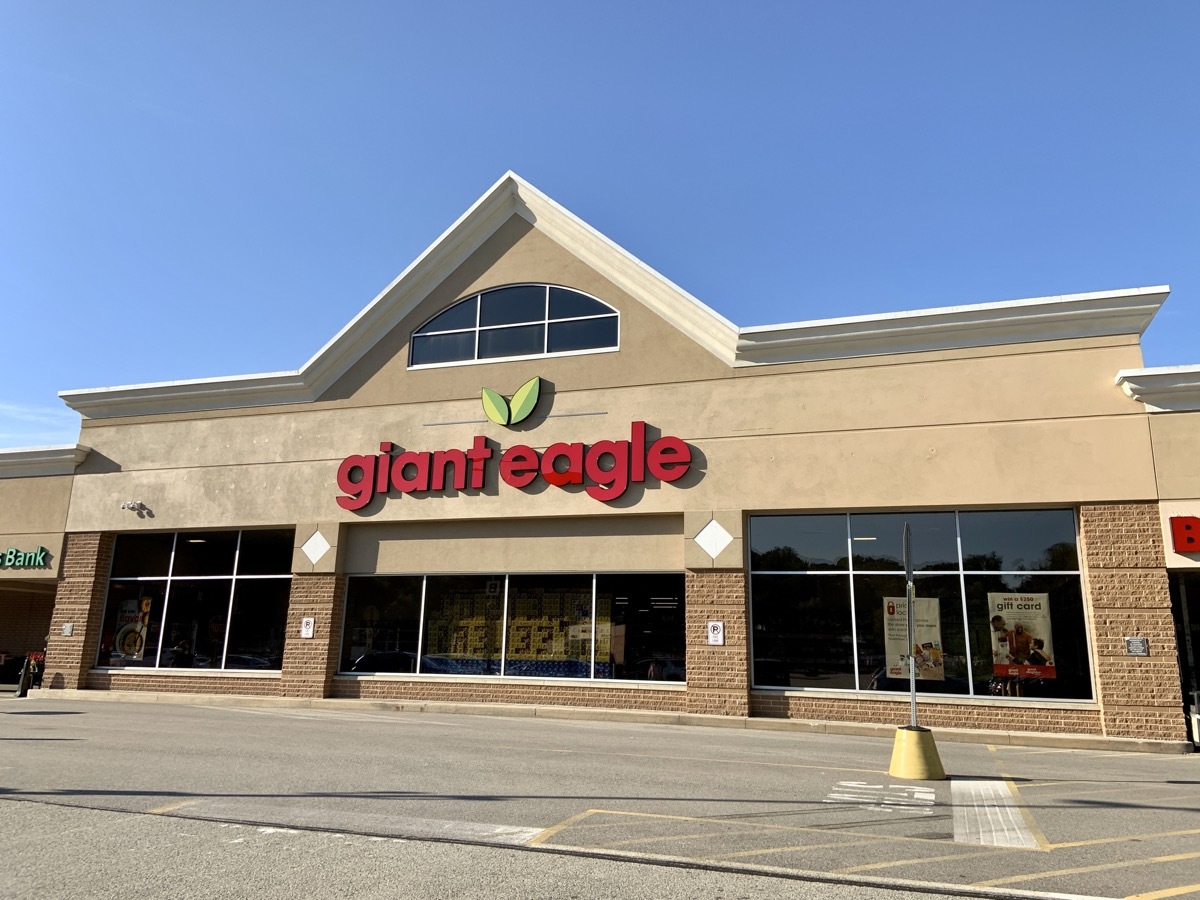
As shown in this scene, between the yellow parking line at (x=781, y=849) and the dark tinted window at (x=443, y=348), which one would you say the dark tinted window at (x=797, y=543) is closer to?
the dark tinted window at (x=443, y=348)

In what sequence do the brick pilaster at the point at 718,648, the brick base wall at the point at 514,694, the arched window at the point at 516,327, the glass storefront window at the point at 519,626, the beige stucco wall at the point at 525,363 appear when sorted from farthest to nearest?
the arched window at the point at 516,327 < the beige stucco wall at the point at 525,363 < the glass storefront window at the point at 519,626 < the brick base wall at the point at 514,694 < the brick pilaster at the point at 718,648

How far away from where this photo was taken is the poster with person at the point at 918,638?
17.1m

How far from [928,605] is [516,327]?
11305mm

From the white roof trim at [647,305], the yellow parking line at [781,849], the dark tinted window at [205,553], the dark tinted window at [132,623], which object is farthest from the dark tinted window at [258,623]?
the yellow parking line at [781,849]

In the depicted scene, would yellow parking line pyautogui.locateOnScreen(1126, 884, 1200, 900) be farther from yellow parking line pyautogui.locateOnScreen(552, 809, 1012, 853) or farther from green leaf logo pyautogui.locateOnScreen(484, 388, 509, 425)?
green leaf logo pyautogui.locateOnScreen(484, 388, 509, 425)

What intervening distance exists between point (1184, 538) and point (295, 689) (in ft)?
62.5

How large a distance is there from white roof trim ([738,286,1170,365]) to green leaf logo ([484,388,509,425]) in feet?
18.4

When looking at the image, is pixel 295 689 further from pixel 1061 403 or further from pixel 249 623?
pixel 1061 403

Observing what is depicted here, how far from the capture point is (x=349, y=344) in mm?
22203

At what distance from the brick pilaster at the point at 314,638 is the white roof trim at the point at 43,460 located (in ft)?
26.7

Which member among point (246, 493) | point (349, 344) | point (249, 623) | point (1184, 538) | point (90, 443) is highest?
point (349, 344)

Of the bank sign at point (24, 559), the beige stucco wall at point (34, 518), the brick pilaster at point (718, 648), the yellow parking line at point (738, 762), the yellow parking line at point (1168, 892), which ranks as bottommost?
the yellow parking line at point (1168, 892)

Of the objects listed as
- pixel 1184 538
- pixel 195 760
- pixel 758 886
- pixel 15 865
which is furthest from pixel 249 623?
pixel 1184 538

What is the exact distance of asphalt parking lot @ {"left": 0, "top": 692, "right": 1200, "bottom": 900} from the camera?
6871mm
